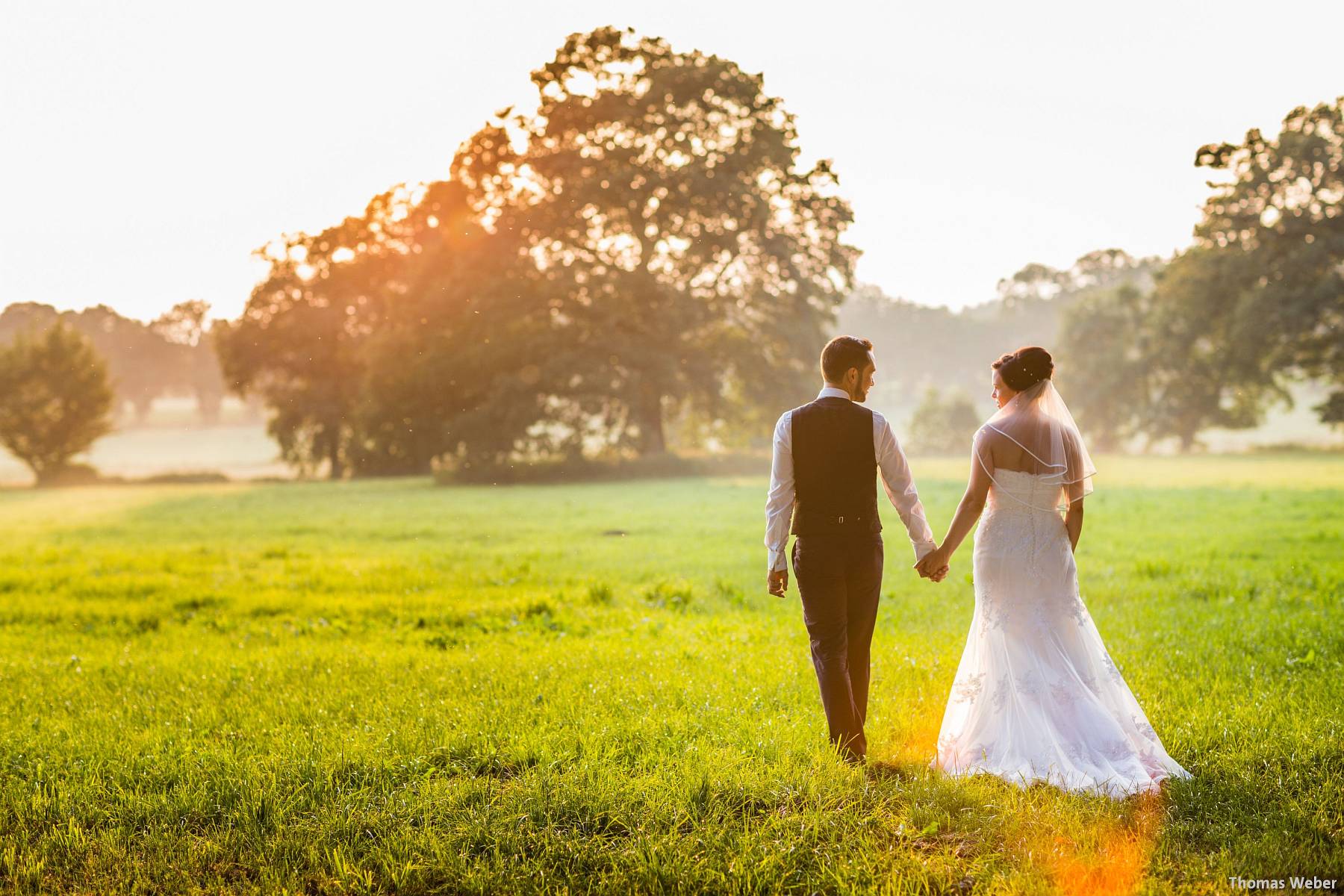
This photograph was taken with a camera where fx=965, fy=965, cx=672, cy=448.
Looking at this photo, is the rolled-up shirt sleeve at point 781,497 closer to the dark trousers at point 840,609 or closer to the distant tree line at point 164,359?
the dark trousers at point 840,609

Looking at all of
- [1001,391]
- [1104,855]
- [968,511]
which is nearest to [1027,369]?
[1001,391]

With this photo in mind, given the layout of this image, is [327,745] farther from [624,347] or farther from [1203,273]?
[1203,273]

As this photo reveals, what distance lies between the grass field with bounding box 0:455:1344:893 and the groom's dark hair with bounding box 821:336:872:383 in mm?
2389

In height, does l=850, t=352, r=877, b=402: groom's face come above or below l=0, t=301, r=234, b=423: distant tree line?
below

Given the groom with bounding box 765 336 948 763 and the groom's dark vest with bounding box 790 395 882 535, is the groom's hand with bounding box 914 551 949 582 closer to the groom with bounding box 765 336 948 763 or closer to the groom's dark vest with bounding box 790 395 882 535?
the groom with bounding box 765 336 948 763

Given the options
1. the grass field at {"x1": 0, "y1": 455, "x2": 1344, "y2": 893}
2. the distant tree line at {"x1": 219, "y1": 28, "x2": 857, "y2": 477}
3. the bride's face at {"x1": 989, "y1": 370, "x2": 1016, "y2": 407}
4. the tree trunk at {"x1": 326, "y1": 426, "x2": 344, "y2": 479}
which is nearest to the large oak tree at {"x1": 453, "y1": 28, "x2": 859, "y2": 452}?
the distant tree line at {"x1": 219, "y1": 28, "x2": 857, "y2": 477}

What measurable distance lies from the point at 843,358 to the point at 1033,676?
2.30 m

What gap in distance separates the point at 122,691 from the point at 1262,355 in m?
54.6

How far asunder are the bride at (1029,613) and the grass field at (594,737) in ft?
1.31

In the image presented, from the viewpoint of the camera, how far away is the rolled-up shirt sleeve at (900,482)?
5.83 m

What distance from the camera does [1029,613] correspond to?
6.07m

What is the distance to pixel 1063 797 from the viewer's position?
211 inches

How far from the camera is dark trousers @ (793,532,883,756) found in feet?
19.1

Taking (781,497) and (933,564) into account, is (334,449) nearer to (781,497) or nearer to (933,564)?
(781,497)
